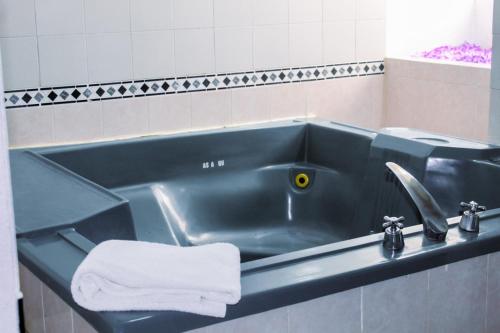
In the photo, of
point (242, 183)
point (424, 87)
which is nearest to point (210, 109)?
point (242, 183)

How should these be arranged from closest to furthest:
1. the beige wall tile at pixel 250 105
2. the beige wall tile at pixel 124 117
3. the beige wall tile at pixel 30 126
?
1. the beige wall tile at pixel 30 126
2. the beige wall tile at pixel 124 117
3. the beige wall tile at pixel 250 105

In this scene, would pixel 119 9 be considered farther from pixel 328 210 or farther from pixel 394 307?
pixel 394 307

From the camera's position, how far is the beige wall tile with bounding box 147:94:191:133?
339 cm

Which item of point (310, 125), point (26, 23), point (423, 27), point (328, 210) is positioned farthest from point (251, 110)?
point (423, 27)

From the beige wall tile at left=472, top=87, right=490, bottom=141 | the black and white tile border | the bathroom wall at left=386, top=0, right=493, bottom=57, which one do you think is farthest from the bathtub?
the bathroom wall at left=386, top=0, right=493, bottom=57

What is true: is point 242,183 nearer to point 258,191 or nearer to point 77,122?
point 258,191

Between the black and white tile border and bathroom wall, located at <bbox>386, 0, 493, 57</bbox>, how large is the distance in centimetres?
37

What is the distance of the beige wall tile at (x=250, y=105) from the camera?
3609 millimetres

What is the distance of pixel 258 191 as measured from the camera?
3.41 metres

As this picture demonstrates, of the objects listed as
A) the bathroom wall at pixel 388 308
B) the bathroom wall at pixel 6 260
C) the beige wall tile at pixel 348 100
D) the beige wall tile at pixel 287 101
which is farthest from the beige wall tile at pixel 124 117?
the bathroom wall at pixel 6 260

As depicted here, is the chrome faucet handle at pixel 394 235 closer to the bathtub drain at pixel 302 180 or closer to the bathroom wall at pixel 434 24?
the bathtub drain at pixel 302 180

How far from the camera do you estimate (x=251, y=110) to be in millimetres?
3652

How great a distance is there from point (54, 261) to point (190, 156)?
4.74 feet

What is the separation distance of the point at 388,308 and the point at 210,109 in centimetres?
182
